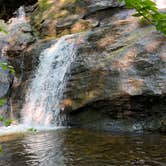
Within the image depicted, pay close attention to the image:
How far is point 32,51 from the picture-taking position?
1264 cm

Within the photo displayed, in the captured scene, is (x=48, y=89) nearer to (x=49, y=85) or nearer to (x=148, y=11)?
(x=49, y=85)

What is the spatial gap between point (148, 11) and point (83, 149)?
4573 millimetres

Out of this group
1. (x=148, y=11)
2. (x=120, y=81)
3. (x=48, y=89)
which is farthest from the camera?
(x=48, y=89)

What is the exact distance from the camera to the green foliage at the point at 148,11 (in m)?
2.69

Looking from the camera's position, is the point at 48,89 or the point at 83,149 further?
the point at 48,89

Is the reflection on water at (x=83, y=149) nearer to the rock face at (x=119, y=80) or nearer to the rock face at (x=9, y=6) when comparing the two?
the rock face at (x=119, y=80)

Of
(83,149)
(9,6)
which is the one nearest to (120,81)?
(83,149)

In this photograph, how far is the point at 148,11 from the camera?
9.04 feet

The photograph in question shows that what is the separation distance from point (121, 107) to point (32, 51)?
4888mm

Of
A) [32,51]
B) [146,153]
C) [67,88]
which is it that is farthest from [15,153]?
[32,51]

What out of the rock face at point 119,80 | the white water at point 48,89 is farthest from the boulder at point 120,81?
the white water at point 48,89

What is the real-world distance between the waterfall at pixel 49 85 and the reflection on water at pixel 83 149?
6.41 feet

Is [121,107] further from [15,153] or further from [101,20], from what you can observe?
[101,20]

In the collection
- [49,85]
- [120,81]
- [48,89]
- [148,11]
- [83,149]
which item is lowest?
[83,149]
